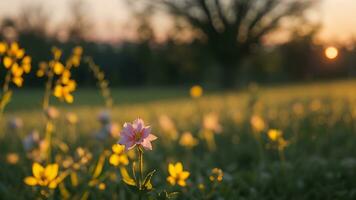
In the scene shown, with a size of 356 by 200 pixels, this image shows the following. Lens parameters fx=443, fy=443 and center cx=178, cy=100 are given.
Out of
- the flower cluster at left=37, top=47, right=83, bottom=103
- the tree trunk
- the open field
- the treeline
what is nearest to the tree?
the tree trunk

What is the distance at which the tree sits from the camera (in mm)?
23281

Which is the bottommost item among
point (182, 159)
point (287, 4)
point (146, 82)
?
point (146, 82)

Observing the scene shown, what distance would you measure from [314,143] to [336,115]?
1.43 metres

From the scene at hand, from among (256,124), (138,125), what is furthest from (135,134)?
(256,124)

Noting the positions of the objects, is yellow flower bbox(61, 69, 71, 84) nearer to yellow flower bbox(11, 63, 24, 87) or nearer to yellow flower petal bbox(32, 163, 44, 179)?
yellow flower bbox(11, 63, 24, 87)

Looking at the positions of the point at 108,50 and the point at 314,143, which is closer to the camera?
the point at 314,143

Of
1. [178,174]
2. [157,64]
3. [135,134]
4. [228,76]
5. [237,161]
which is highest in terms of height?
[135,134]

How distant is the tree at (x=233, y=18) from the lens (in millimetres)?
23281

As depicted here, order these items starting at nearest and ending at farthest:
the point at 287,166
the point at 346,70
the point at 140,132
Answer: the point at 140,132 < the point at 287,166 < the point at 346,70

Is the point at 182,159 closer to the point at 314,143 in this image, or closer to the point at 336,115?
the point at 314,143

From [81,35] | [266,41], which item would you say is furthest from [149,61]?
[266,41]

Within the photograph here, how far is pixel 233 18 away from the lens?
23.7m

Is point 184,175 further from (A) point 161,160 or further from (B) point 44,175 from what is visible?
(A) point 161,160

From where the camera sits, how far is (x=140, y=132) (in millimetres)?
1546
